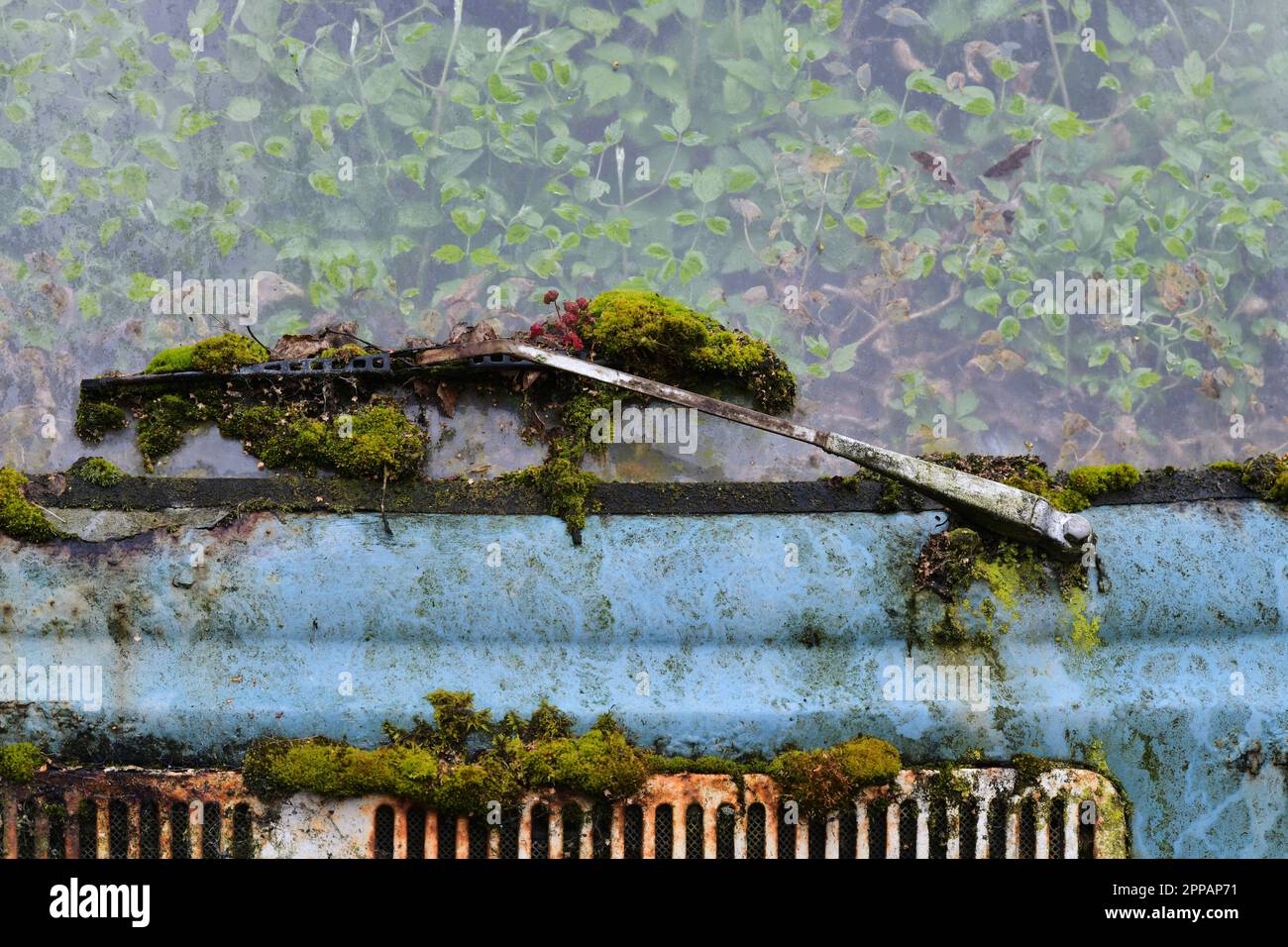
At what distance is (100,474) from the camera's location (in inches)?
184

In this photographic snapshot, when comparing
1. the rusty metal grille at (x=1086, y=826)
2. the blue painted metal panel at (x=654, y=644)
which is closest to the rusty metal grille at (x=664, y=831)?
the blue painted metal panel at (x=654, y=644)

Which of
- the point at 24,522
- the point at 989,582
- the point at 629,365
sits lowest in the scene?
the point at 989,582

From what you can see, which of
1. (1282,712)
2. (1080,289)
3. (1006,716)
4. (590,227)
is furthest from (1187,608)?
(590,227)

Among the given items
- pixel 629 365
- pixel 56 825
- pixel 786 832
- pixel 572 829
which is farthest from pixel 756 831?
pixel 56 825

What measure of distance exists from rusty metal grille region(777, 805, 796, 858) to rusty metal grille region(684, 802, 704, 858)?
0.27 meters

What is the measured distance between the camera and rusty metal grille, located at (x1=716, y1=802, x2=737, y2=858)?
434cm

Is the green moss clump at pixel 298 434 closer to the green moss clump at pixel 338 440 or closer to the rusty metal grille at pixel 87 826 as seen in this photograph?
the green moss clump at pixel 338 440

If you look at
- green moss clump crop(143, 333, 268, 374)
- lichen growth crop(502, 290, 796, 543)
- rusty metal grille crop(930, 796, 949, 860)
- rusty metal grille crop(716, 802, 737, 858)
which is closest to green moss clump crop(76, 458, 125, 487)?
green moss clump crop(143, 333, 268, 374)

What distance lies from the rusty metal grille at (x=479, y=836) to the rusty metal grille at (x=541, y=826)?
15cm

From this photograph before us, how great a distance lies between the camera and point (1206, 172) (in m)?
5.27

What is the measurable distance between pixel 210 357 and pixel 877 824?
3.01m

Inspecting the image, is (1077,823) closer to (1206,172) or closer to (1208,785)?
(1208,785)

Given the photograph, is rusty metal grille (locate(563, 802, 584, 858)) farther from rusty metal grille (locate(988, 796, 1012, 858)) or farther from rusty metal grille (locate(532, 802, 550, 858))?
rusty metal grille (locate(988, 796, 1012, 858))

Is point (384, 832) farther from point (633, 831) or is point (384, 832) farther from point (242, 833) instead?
point (633, 831)
